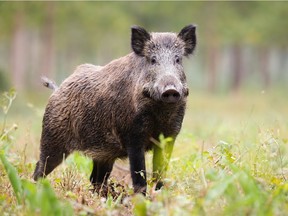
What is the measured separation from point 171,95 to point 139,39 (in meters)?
1.03

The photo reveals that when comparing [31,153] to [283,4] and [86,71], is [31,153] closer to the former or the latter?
[86,71]

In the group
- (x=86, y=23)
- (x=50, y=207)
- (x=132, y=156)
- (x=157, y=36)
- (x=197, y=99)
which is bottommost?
(x=197, y=99)

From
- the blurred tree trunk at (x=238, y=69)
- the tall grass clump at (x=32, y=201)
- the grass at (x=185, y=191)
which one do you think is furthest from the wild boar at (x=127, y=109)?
the blurred tree trunk at (x=238, y=69)

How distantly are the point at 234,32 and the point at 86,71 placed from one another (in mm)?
28746

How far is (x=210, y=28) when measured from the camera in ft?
119

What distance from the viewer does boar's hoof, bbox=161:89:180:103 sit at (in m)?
4.99

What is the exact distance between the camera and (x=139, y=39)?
583 cm

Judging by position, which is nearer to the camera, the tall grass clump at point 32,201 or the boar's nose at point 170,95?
the tall grass clump at point 32,201

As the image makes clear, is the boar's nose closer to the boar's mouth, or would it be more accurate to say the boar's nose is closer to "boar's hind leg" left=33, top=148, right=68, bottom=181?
the boar's mouth

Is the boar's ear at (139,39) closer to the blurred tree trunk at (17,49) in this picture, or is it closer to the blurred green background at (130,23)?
the blurred green background at (130,23)

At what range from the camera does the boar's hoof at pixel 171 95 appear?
4.99 metres

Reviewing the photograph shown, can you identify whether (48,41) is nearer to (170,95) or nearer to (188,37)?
(188,37)

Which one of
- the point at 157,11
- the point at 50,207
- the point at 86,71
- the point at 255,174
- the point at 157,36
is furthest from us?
the point at 157,11

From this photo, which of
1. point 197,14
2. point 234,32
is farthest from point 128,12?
point 234,32
